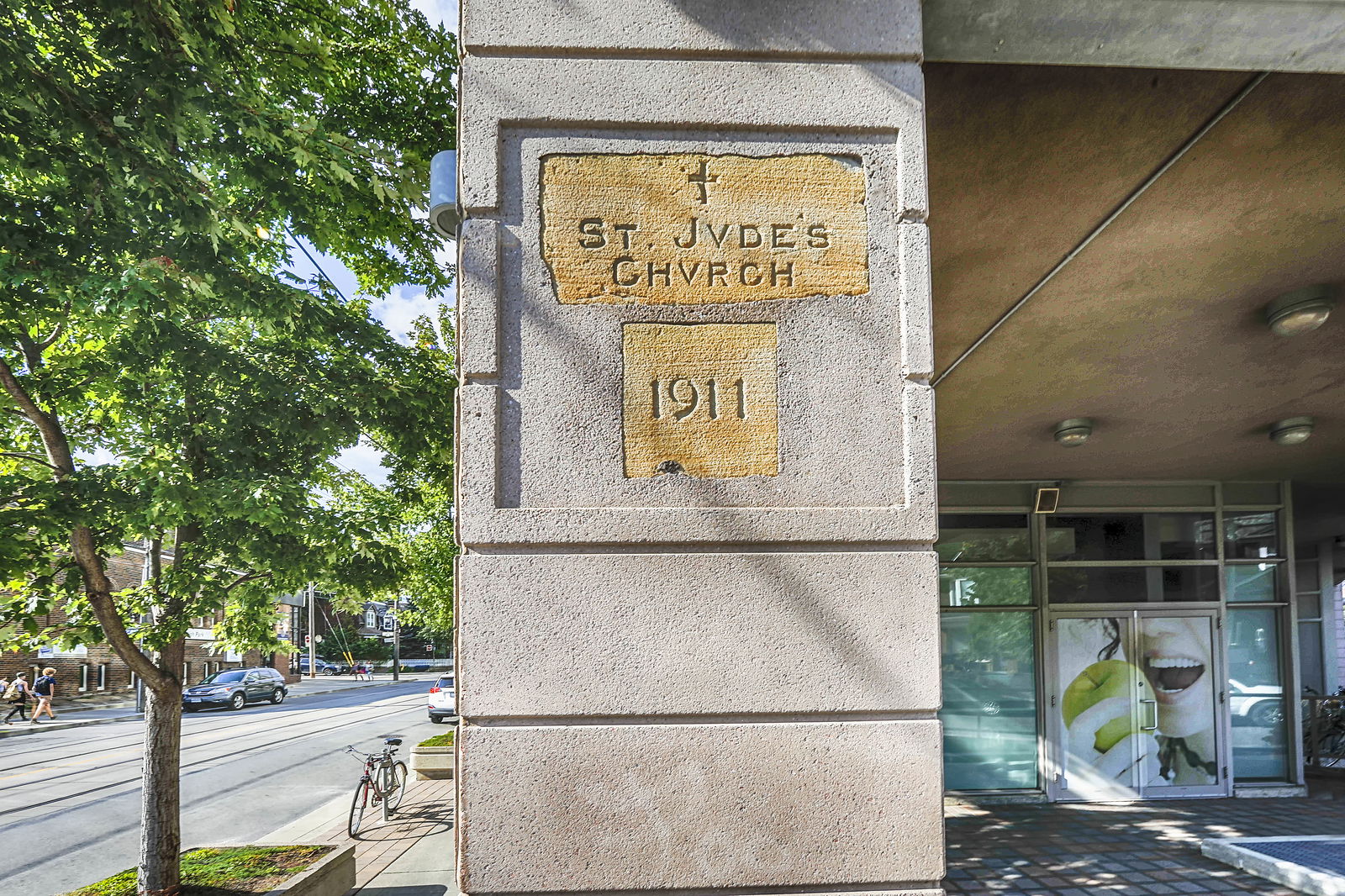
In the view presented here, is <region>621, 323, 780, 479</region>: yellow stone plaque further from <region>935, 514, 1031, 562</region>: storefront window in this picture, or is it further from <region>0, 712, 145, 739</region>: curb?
<region>0, 712, 145, 739</region>: curb

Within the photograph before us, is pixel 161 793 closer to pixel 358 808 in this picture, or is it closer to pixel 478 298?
pixel 358 808

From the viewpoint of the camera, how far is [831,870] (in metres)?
2.54

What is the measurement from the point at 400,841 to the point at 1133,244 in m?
9.42

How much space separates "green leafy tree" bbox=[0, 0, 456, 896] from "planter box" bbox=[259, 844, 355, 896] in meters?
0.96

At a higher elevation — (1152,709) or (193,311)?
(193,311)

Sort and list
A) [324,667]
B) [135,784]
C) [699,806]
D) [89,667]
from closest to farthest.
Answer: [699,806]
[135,784]
[89,667]
[324,667]

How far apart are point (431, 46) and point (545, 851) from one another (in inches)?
274

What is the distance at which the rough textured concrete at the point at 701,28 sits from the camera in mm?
2725

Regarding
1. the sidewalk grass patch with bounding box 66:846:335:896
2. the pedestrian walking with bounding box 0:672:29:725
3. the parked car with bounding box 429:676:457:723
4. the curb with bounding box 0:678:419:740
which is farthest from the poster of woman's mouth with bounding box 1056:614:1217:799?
the pedestrian walking with bounding box 0:672:29:725

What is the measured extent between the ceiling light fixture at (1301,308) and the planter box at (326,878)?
8078 mm

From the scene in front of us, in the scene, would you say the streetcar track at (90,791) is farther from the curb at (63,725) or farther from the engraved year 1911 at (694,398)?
the engraved year 1911 at (694,398)

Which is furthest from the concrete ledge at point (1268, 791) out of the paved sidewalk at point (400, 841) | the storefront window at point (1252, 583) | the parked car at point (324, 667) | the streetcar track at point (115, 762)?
the parked car at point (324, 667)

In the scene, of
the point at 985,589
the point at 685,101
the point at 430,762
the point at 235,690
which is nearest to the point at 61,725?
the point at 235,690

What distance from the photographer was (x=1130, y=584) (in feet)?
36.8
